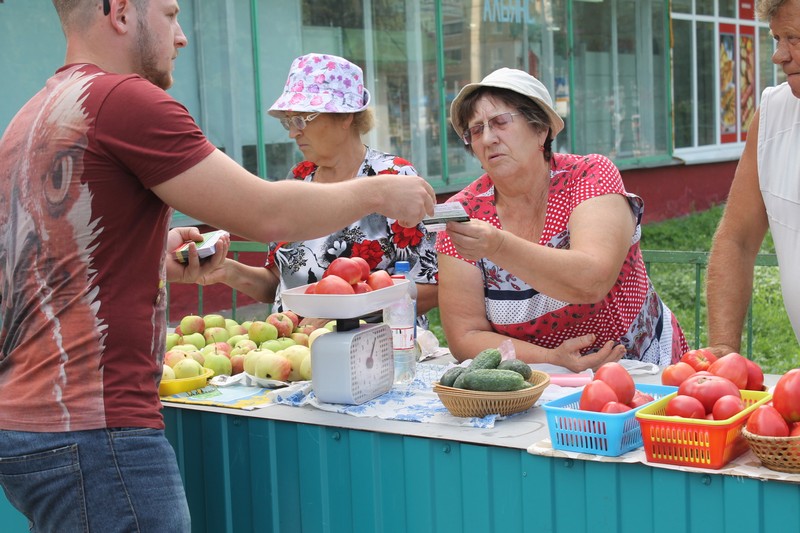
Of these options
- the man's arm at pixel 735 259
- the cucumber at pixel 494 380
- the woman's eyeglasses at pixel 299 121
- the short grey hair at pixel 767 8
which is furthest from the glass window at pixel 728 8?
the cucumber at pixel 494 380

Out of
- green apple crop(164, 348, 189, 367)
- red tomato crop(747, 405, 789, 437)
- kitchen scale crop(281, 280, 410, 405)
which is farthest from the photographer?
green apple crop(164, 348, 189, 367)

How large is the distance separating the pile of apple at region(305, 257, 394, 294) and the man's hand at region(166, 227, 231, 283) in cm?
32

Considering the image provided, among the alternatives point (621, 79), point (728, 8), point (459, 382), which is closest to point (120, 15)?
point (459, 382)

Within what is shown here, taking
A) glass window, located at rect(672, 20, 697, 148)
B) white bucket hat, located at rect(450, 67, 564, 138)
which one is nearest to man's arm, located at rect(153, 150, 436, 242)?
white bucket hat, located at rect(450, 67, 564, 138)

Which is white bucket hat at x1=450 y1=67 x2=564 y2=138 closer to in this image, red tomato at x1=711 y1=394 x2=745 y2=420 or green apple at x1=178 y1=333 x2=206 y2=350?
green apple at x1=178 y1=333 x2=206 y2=350

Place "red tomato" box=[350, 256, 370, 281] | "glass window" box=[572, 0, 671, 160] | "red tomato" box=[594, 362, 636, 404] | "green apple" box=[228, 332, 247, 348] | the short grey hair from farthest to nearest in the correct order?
"glass window" box=[572, 0, 671, 160], "green apple" box=[228, 332, 247, 348], "red tomato" box=[350, 256, 370, 281], the short grey hair, "red tomato" box=[594, 362, 636, 404]

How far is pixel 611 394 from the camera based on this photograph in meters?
2.42

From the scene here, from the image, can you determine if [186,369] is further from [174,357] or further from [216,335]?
[216,335]

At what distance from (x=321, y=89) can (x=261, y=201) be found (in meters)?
2.06

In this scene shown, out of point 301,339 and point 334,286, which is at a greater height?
point 334,286

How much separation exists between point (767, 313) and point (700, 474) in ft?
22.7

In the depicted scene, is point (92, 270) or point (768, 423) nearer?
point (92, 270)

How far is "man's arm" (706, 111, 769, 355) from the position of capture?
3.10 m

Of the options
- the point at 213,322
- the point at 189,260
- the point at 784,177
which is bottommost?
the point at 213,322
